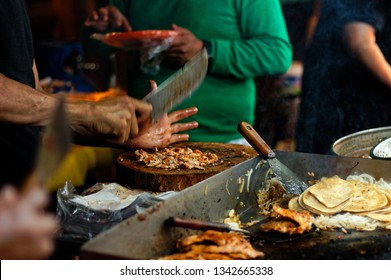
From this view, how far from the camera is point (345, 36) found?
14.8 feet

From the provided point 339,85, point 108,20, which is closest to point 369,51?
point 339,85

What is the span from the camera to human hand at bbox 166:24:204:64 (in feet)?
12.3

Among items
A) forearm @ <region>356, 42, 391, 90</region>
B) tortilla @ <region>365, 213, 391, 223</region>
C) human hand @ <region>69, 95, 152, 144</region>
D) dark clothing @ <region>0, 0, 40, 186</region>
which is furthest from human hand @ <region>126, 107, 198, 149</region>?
forearm @ <region>356, 42, 391, 90</region>

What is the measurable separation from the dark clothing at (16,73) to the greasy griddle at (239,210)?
98 centimetres

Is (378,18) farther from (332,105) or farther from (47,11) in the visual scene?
(47,11)

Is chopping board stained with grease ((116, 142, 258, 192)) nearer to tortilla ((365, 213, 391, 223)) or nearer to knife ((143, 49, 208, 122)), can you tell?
knife ((143, 49, 208, 122))

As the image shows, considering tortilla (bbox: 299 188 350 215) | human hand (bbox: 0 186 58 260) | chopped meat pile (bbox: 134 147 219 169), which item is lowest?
tortilla (bbox: 299 188 350 215)

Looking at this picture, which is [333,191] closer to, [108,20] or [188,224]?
[188,224]

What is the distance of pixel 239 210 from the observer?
267 centimetres

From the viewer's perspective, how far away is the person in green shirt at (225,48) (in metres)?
3.95

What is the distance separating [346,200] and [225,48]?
1626 mm

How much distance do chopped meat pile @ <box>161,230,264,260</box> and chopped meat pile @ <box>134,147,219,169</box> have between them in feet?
2.31

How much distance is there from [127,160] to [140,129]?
0.57 ft
